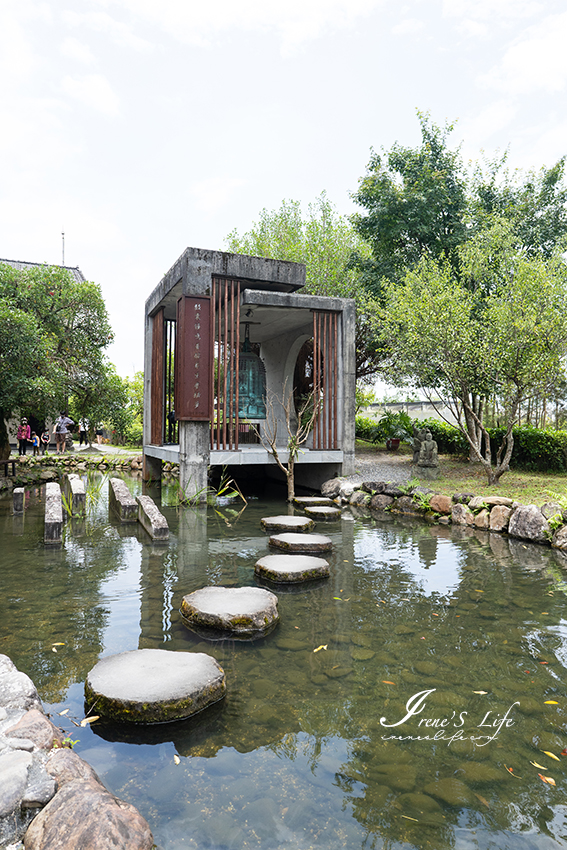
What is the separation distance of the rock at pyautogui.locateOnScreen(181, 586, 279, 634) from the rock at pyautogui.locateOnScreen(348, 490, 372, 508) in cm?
600

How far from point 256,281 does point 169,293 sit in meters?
2.04

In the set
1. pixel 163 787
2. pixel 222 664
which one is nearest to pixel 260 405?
pixel 222 664

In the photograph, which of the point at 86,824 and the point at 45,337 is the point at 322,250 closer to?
the point at 45,337

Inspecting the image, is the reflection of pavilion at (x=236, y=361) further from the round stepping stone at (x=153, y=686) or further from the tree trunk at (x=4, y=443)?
the round stepping stone at (x=153, y=686)

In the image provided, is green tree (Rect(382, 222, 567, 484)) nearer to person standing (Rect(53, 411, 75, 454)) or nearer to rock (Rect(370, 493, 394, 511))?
rock (Rect(370, 493, 394, 511))

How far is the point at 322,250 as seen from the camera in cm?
1955

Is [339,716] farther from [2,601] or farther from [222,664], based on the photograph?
[2,601]

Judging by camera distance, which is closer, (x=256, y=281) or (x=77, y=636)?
→ (x=77, y=636)

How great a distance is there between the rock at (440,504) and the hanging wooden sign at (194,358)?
4.26m

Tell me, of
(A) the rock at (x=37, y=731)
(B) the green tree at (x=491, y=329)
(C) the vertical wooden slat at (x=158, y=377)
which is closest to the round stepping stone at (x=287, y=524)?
(B) the green tree at (x=491, y=329)

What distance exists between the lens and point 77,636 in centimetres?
370

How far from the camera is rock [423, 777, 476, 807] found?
6.89 feet

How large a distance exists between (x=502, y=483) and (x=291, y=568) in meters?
6.80

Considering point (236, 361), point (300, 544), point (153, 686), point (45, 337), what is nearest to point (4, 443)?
point (45, 337)
